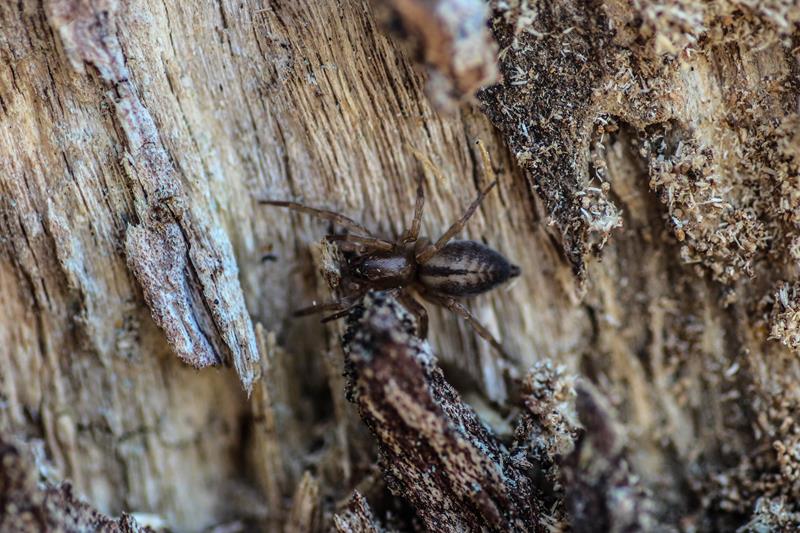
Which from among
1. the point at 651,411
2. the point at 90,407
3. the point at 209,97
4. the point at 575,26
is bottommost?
the point at 651,411

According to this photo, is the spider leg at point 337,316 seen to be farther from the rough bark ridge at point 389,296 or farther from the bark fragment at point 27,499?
the bark fragment at point 27,499

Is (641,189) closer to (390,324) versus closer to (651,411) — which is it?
(651,411)

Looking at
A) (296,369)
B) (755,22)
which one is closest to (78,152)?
(296,369)

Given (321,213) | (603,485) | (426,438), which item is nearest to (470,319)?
(321,213)

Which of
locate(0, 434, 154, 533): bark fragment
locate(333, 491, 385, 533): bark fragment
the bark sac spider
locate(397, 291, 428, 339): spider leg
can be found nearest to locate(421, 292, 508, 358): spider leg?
the bark sac spider

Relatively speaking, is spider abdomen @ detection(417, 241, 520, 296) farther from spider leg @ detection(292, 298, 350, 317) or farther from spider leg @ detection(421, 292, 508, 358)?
spider leg @ detection(292, 298, 350, 317)

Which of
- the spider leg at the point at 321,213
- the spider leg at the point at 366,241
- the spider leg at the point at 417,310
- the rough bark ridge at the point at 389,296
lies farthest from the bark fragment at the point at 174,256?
the spider leg at the point at 417,310
